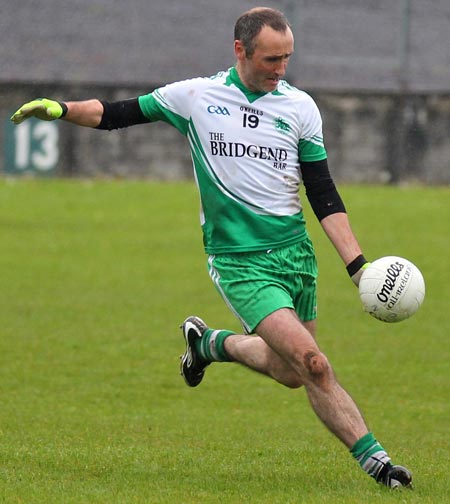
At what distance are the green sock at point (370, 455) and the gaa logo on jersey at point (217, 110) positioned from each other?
6.22ft

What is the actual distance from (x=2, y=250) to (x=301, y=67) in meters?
12.1

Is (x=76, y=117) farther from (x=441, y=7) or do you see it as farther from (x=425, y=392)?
(x=441, y=7)

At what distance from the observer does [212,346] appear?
802cm

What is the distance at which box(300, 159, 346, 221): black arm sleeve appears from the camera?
7.29 m

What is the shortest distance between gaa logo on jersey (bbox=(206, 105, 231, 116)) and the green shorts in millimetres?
762

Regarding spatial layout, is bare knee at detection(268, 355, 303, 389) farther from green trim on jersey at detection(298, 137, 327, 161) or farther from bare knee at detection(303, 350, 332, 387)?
green trim on jersey at detection(298, 137, 327, 161)

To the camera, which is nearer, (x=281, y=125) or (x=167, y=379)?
(x=281, y=125)

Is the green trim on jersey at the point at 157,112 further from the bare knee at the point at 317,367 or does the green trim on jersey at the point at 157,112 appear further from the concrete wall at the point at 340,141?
the concrete wall at the point at 340,141

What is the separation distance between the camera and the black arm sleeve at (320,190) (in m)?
7.29

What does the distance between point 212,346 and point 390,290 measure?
143 centimetres

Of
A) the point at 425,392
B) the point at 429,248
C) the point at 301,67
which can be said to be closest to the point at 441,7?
the point at 301,67

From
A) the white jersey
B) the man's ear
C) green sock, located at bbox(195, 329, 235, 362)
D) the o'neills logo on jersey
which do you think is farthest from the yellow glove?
green sock, located at bbox(195, 329, 235, 362)

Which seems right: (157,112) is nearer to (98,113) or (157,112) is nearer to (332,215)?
(98,113)

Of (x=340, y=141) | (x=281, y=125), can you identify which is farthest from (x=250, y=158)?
(x=340, y=141)
